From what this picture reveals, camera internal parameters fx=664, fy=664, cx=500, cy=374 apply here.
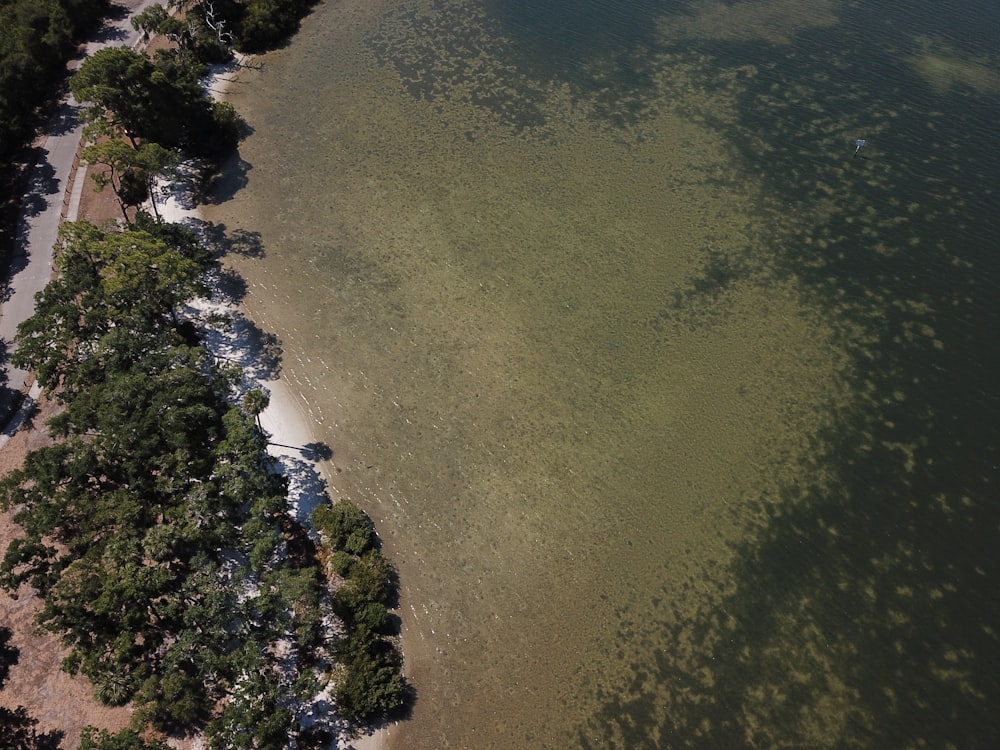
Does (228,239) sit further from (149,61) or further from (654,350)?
(654,350)

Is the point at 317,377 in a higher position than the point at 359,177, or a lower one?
lower

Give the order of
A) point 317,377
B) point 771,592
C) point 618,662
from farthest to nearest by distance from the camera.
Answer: point 317,377 < point 771,592 < point 618,662

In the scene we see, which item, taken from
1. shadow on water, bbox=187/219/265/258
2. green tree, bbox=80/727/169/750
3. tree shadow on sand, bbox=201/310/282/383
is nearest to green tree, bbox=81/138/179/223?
shadow on water, bbox=187/219/265/258

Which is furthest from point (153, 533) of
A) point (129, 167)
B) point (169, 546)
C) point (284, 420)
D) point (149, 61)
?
point (149, 61)

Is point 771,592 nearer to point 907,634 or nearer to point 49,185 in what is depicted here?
point 907,634

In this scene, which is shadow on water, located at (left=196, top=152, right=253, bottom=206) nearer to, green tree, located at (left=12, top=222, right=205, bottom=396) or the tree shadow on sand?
green tree, located at (left=12, top=222, right=205, bottom=396)

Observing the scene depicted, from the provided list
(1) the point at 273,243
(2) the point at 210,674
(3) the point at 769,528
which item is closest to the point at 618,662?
(3) the point at 769,528

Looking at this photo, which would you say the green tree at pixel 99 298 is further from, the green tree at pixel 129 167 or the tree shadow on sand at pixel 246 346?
Answer: the green tree at pixel 129 167
